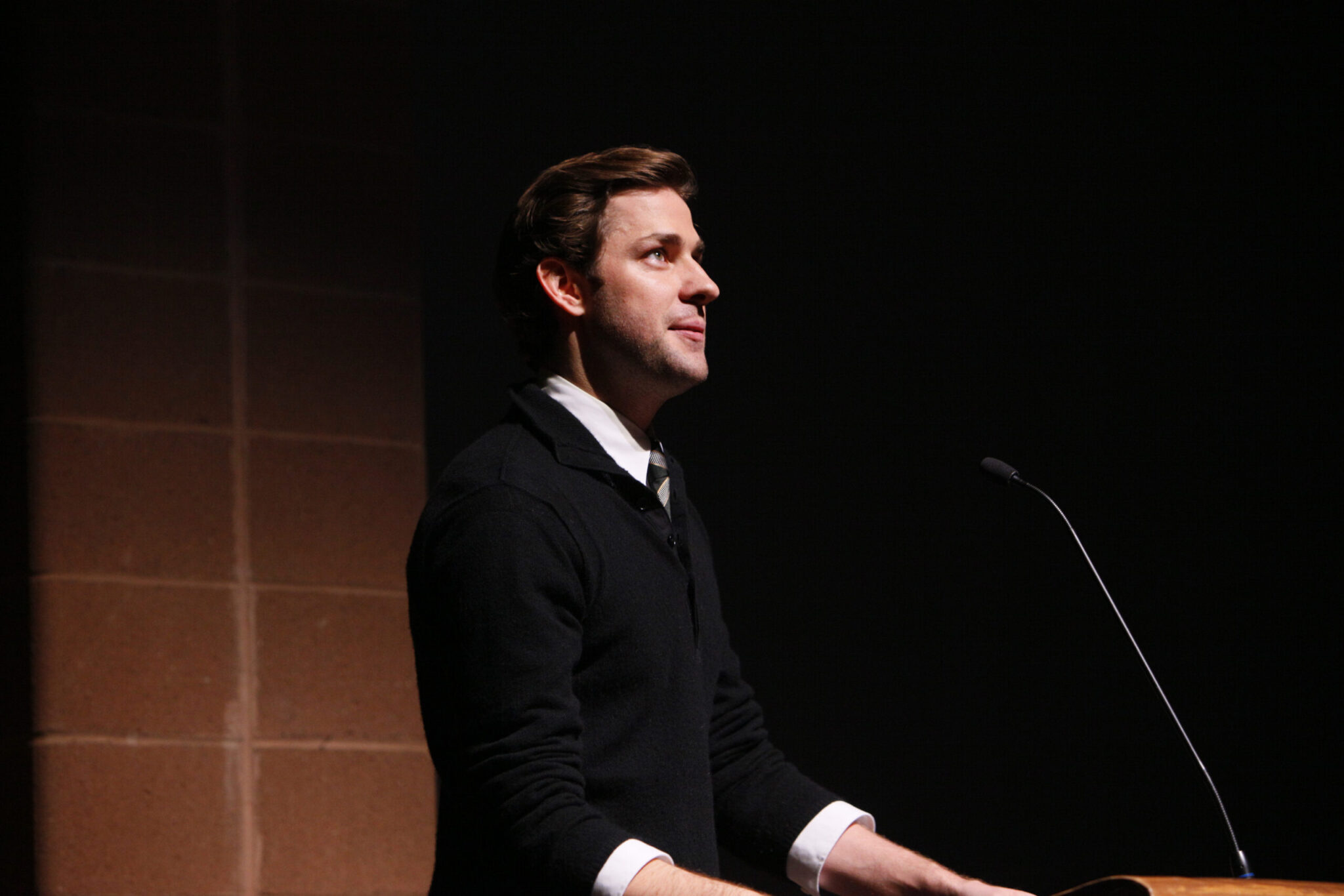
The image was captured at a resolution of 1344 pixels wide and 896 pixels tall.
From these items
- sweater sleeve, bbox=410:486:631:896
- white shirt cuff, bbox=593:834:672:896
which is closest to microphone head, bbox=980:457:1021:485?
sweater sleeve, bbox=410:486:631:896

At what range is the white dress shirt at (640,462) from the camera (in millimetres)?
1741

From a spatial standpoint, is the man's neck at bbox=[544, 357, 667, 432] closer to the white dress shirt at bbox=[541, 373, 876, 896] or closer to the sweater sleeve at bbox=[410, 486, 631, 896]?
the white dress shirt at bbox=[541, 373, 876, 896]

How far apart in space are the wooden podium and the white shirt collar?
66 centimetres

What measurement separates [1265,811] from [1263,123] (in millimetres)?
1610

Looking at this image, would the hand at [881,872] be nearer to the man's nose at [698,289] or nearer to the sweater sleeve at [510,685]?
the sweater sleeve at [510,685]

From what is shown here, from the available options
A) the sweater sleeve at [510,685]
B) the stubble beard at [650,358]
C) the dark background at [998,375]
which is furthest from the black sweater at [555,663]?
the dark background at [998,375]

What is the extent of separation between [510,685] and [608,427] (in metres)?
0.40

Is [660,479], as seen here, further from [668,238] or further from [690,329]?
[668,238]

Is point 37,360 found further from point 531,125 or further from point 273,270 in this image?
point 531,125

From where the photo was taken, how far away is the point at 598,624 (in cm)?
155

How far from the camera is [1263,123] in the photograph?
3840 millimetres

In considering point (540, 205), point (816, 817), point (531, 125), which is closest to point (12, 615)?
point (540, 205)

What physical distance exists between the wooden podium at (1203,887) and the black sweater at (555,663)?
1.38 ft

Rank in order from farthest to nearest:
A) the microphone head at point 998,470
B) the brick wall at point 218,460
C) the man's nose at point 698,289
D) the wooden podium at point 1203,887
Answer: the brick wall at point 218,460 → the man's nose at point 698,289 → the microphone head at point 998,470 → the wooden podium at point 1203,887
